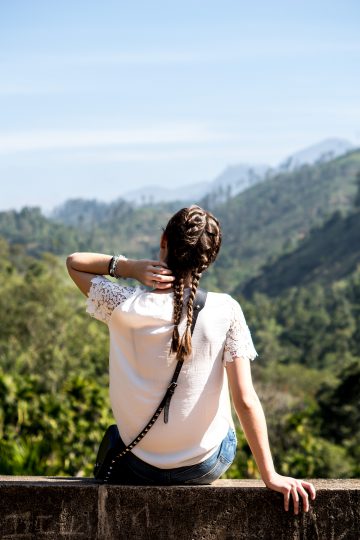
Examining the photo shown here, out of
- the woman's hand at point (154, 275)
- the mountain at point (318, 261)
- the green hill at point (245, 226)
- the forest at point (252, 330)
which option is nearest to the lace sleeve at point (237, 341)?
the woman's hand at point (154, 275)

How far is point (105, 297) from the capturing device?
2.77 meters

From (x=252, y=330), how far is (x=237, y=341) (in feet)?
235

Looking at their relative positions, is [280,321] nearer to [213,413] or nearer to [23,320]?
[23,320]

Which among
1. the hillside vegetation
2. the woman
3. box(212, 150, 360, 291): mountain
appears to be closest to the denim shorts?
the woman

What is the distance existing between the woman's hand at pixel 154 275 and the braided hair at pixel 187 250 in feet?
0.09

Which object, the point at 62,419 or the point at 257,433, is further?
the point at 62,419

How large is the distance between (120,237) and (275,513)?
171 m

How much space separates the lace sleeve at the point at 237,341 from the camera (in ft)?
8.78

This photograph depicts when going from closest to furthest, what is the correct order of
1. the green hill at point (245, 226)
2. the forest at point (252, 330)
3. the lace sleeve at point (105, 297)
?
the lace sleeve at point (105, 297) < the forest at point (252, 330) < the green hill at point (245, 226)

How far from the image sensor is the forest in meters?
11.0

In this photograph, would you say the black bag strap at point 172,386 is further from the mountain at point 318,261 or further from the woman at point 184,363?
the mountain at point 318,261

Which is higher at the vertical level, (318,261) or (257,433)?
(257,433)

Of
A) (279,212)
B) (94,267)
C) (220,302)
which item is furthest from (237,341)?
(279,212)

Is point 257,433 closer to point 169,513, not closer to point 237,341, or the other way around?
point 237,341
